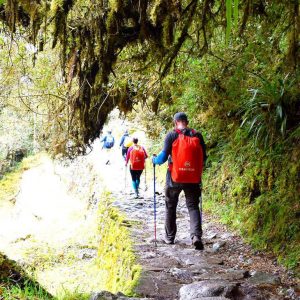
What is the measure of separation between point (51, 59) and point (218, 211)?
4525mm

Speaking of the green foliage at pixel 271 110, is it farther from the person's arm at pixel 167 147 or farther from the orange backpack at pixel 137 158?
the orange backpack at pixel 137 158

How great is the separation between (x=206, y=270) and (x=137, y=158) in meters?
6.66

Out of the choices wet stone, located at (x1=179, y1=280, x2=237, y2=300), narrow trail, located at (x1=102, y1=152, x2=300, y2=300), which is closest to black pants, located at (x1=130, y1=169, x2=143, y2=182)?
narrow trail, located at (x1=102, y1=152, x2=300, y2=300)

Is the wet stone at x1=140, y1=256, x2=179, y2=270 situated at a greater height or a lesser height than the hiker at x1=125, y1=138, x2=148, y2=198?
lesser

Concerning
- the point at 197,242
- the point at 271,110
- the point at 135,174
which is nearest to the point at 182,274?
the point at 197,242

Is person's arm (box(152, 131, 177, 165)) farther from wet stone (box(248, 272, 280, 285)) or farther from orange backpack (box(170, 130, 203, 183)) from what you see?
wet stone (box(248, 272, 280, 285))

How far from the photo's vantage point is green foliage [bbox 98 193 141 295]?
16.3 feet

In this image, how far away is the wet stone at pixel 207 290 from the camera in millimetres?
3775

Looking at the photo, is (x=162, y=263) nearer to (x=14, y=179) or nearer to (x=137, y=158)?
(x=137, y=158)

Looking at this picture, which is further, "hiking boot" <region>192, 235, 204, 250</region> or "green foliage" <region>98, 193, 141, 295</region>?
"hiking boot" <region>192, 235, 204, 250</region>

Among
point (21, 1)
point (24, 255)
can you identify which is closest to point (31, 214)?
point (24, 255)

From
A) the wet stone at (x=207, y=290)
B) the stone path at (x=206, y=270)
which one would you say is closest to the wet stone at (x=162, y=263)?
the stone path at (x=206, y=270)

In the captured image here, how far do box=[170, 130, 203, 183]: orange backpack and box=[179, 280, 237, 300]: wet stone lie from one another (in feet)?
5.97

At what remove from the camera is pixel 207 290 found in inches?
150
